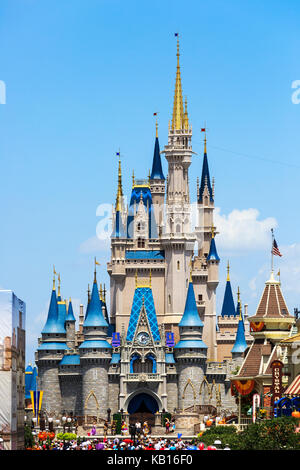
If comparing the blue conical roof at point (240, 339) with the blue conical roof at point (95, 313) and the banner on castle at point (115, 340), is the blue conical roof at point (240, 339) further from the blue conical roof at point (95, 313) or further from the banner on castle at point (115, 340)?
the blue conical roof at point (95, 313)

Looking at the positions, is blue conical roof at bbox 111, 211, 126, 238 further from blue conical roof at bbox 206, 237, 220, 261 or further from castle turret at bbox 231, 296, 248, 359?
castle turret at bbox 231, 296, 248, 359

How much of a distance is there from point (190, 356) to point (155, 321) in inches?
196

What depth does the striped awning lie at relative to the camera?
250 feet

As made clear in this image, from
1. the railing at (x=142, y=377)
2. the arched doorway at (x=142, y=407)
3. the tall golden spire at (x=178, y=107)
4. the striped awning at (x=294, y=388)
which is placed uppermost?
the tall golden spire at (x=178, y=107)

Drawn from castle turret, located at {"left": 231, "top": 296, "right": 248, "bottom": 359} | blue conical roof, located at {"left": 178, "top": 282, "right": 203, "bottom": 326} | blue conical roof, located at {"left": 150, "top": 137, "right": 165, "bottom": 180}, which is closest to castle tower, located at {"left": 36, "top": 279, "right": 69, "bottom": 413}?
blue conical roof, located at {"left": 178, "top": 282, "right": 203, "bottom": 326}

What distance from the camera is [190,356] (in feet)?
408

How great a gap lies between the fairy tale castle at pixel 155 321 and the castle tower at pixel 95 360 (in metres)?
0.09

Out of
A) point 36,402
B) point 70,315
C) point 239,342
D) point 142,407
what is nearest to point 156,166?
point 70,315

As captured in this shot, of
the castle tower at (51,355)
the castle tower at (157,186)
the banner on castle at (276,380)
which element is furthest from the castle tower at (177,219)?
the banner on castle at (276,380)

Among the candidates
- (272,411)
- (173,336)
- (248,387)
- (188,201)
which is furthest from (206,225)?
(272,411)

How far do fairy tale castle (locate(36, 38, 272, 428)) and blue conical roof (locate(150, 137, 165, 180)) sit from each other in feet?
0.32

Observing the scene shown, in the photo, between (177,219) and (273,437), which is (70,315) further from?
(273,437)

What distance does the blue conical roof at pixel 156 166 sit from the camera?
141875 millimetres

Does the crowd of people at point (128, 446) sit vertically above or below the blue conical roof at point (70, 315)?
below
